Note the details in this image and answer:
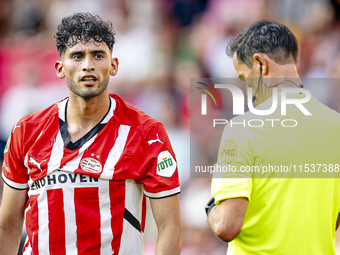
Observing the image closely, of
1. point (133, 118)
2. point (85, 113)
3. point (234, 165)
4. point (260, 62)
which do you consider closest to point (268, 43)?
point (260, 62)

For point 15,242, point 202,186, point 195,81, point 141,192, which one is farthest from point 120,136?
point 195,81

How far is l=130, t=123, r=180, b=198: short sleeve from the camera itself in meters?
1.99

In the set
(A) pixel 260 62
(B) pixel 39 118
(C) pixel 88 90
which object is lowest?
(B) pixel 39 118

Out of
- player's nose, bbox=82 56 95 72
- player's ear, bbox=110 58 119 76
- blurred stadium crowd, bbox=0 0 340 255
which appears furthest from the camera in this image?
blurred stadium crowd, bbox=0 0 340 255

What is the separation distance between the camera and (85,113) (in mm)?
2150

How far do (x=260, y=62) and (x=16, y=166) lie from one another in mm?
1389

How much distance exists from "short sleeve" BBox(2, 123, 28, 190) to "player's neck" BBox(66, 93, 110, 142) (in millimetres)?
274

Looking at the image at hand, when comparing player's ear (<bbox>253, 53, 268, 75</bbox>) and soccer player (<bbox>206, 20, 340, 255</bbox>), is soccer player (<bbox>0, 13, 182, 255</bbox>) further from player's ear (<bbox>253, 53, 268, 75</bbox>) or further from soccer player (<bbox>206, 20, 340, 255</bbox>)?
player's ear (<bbox>253, 53, 268, 75</bbox>)

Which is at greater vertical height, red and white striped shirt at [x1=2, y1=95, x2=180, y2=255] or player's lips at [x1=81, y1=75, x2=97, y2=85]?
player's lips at [x1=81, y1=75, x2=97, y2=85]

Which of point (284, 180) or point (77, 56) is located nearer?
point (284, 180)

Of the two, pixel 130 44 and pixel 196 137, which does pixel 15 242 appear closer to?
pixel 196 137

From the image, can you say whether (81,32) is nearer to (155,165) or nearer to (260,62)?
(155,165)

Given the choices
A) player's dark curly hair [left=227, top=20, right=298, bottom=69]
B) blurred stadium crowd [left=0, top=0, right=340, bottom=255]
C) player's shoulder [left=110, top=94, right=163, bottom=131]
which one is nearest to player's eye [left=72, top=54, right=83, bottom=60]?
player's shoulder [left=110, top=94, right=163, bottom=131]

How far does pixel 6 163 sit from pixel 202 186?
8.11 feet
